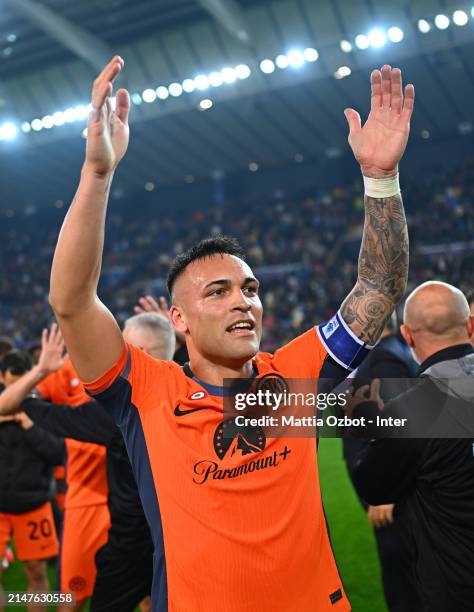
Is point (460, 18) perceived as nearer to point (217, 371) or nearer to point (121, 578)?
point (121, 578)

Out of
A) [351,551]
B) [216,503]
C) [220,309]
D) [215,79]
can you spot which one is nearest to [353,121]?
[220,309]

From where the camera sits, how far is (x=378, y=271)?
87.1 inches

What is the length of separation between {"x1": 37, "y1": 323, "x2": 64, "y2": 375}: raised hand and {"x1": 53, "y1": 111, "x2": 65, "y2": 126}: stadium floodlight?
23086 mm

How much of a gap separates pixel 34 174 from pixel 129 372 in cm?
3008

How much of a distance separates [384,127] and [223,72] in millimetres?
20052

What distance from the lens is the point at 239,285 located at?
2197mm

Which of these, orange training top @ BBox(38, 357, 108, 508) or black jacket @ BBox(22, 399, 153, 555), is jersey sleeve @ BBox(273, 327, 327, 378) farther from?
orange training top @ BBox(38, 357, 108, 508)

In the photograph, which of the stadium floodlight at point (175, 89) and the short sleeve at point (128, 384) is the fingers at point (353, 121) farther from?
the stadium floodlight at point (175, 89)

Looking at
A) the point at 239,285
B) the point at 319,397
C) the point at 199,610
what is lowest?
the point at 199,610

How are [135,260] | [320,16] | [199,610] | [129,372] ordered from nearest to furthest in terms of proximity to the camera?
1. [199,610]
2. [129,372]
3. [320,16]
4. [135,260]

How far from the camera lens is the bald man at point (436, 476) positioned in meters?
2.59

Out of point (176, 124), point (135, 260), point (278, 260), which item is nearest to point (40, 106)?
point (176, 124)

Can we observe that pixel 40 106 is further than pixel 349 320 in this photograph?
Yes

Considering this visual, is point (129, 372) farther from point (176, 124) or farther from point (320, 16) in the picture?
point (176, 124)
